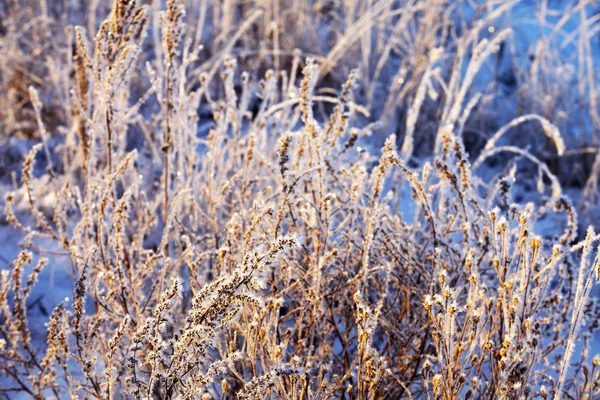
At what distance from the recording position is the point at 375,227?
4.28 ft

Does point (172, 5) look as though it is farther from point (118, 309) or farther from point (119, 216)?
point (118, 309)

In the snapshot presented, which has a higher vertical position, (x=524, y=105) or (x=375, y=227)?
(x=524, y=105)

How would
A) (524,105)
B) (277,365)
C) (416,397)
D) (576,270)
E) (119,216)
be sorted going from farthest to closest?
(524,105)
(576,270)
(416,397)
(119,216)
(277,365)

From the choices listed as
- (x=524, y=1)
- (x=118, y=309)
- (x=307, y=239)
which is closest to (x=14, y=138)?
(x=118, y=309)

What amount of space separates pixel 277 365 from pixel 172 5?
85cm

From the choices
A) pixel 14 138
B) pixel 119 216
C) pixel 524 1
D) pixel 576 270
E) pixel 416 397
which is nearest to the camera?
pixel 119 216

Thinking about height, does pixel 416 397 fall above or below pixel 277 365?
below

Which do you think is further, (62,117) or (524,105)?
(524,105)

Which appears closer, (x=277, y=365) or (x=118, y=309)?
(x=277, y=365)

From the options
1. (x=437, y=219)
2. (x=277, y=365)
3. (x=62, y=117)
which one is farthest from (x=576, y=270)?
(x=62, y=117)

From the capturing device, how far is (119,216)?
1.23 metres

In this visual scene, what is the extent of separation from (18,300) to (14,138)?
6.61ft

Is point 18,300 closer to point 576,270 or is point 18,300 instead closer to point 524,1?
point 576,270

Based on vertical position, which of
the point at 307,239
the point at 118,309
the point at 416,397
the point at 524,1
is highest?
the point at 524,1
